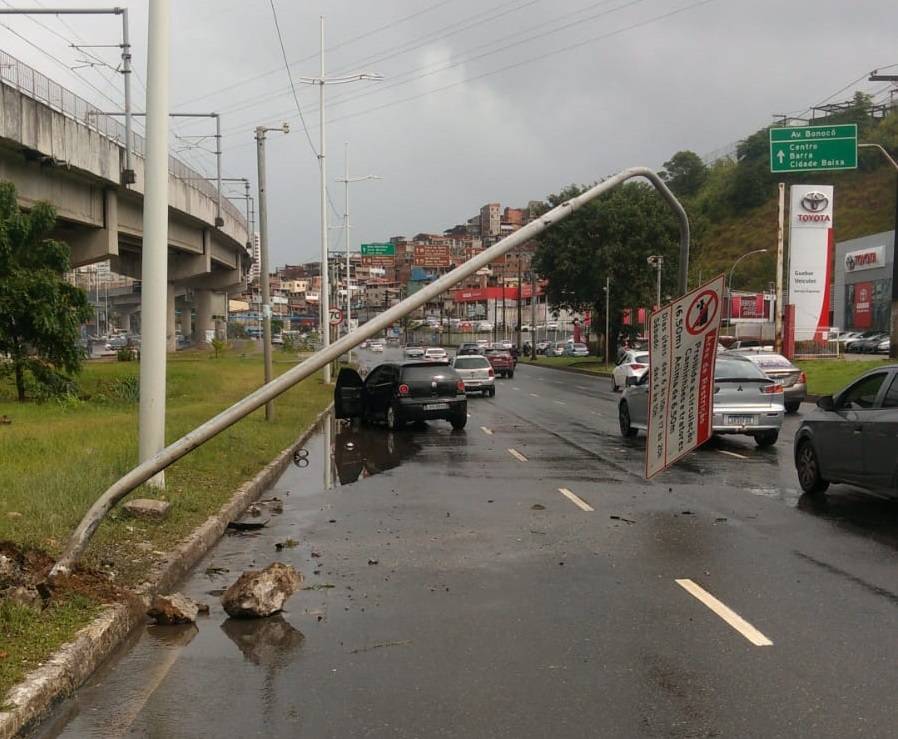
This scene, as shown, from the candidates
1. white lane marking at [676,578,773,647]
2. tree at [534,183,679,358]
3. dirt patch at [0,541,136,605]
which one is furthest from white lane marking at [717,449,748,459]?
tree at [534,183,679,358]

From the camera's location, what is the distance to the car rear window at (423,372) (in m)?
22.2

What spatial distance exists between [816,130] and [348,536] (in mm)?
A: 26749

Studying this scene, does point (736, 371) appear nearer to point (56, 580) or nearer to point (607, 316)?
point (56, 580)

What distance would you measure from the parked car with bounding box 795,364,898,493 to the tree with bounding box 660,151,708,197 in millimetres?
152507

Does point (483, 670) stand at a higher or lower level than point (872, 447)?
lower

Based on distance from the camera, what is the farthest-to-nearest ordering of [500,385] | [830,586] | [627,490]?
[500,385]
[627,490]
[830,586]

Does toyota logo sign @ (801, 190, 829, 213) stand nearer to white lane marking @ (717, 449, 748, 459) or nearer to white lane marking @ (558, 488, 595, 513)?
white lane marking @ (717, 449, 748, 459)

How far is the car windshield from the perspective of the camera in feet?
57.0

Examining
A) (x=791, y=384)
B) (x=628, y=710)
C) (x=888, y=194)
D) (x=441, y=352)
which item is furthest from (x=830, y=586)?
(x=888, y=194)

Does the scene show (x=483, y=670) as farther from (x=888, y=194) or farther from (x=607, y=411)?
(x=888, y=194)

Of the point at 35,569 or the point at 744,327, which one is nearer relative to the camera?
the point at 35,569

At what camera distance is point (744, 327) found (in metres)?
73.9

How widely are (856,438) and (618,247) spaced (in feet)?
182

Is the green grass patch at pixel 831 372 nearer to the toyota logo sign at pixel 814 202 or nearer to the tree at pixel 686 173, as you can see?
the toyota logo sign at pixel 814 202
